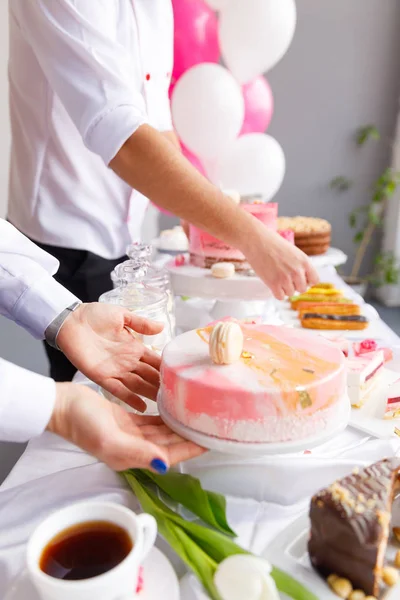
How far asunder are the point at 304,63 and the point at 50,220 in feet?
10.5

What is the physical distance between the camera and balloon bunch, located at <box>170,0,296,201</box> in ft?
7.73

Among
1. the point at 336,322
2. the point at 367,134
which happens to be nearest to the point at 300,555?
the point at 336,322

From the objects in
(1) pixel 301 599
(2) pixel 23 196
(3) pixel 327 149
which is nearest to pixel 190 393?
(1) pixel 301 599

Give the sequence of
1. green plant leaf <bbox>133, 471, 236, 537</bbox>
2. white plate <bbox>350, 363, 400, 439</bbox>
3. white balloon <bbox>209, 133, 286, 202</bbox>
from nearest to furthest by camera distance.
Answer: green plant leaf <bbox>133, 471, 236, 537</bbox>, white plate <bbox>350, 363, 400, 439</bbox>, white balloon <bbox>209, 133, 286, 202</bbox>

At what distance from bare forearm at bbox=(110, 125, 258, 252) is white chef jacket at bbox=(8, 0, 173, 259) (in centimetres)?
4

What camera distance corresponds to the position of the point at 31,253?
1.13m

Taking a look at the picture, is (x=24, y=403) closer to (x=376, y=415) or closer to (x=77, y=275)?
(x=376, y=415)

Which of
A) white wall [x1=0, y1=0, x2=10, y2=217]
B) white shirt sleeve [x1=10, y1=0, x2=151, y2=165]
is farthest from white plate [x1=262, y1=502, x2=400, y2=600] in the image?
white wall [x1=0, y1=0, x2=10, y2=217]

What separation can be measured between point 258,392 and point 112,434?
20 cm

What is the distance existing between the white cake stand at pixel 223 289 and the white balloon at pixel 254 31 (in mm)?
1312

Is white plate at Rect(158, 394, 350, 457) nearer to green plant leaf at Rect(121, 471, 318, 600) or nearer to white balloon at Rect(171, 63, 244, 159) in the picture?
green plant leaf at Rect(121, 471, 318, 600)

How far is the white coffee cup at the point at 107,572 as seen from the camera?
0.51 meters

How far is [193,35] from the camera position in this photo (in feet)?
8.02

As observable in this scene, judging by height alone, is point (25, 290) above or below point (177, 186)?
below
